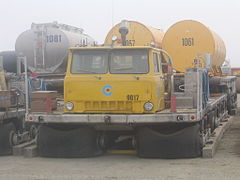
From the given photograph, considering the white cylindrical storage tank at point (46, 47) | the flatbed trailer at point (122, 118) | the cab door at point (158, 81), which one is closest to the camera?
the flatbed trailer at point (122, 118)

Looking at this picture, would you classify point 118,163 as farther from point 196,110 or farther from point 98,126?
point 196,110

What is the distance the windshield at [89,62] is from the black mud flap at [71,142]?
125 cm

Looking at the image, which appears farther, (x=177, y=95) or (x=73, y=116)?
(x=177, y=95)

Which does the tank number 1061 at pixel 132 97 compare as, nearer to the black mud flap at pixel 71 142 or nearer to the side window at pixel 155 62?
the side window at pixel 155 62

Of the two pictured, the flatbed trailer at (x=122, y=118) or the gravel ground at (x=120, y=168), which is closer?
the gravel ground at (x=120, y=168)

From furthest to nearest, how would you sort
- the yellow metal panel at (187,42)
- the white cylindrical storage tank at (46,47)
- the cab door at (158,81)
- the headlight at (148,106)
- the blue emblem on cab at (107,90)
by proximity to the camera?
1. the yellow metal panel at (187,42)
2. the white cylindrical storage tank at (46,47)
3. the cab door at (158,81)
4. the blue emblem on cab at (107,90)
5. the headlight at (148,106)

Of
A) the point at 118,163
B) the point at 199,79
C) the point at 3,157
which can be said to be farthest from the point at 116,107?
the point at 3,157

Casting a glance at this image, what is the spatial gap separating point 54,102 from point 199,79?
336 centimetres

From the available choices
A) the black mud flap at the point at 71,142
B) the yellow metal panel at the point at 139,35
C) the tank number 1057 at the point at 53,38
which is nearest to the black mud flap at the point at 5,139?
the black mud flap at the point at 71,142

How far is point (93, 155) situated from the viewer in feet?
34.4

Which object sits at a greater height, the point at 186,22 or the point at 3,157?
the point at 186,22

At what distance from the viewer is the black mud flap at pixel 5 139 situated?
A: 10.9 m

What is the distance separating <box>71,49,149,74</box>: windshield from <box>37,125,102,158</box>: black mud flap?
1.30 metres

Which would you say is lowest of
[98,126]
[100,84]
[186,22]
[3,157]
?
[3,157]
